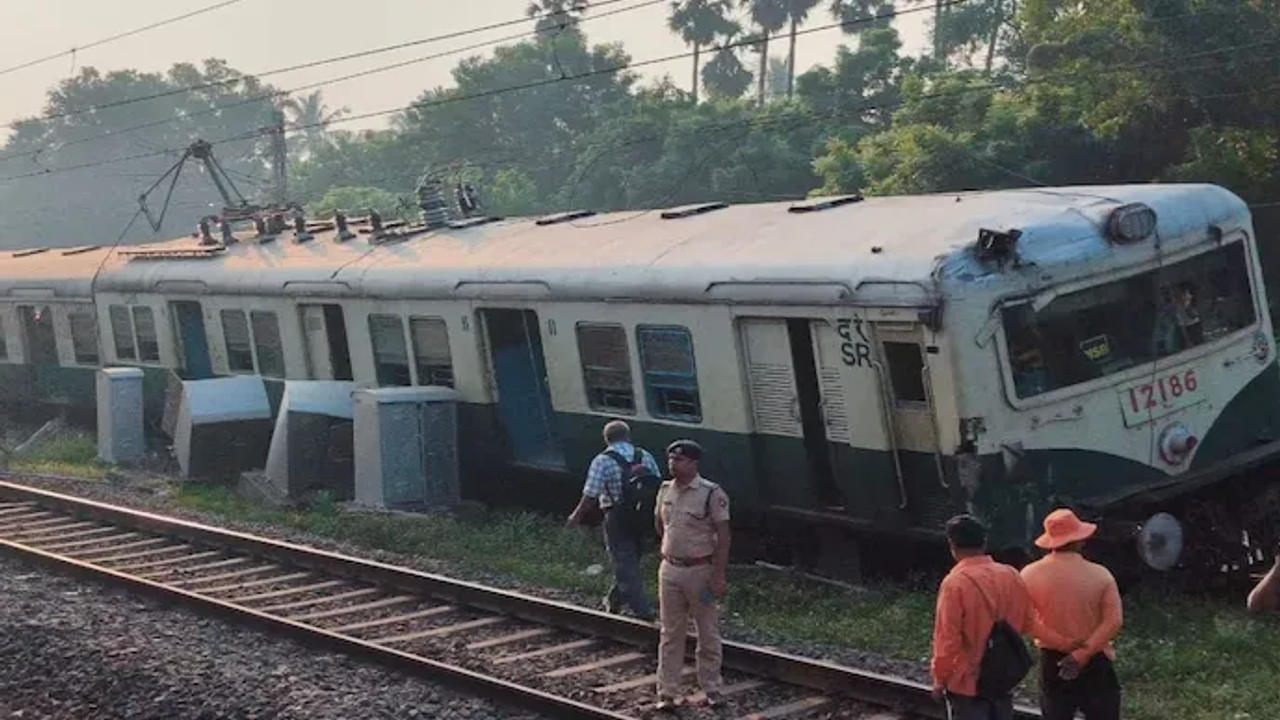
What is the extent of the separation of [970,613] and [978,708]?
1.35ft

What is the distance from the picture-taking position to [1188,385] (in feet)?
38.2

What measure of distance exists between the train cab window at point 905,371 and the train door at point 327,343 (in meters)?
8.09

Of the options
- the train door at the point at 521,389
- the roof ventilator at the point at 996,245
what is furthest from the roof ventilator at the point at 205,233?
the roof ventilator at the point at 996,245

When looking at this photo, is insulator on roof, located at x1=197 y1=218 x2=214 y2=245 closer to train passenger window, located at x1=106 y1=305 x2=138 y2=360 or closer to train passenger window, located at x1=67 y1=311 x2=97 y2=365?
train passenger window, located at x1=106 y1=305 x2=138 y2=360

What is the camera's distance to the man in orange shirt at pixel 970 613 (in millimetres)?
6684

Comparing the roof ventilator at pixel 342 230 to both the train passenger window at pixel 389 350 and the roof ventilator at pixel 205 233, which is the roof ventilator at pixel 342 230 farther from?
the roof ventilator at pixel 205 233

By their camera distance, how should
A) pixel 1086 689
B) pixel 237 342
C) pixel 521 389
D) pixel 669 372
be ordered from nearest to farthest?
pixel 1086 689
pixel 669 372
pixel 521 389
pixel 237 342

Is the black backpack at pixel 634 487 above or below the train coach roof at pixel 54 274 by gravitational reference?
below

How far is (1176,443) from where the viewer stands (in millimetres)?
11492

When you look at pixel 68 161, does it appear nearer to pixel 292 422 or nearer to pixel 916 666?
pixel 292 422

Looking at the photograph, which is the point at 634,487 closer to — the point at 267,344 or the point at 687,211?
the point at 687,211

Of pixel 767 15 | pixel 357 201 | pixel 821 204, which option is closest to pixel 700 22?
pixel 767 15

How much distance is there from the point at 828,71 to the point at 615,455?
3642 cm

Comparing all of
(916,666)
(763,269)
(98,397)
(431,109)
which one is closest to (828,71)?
(431,109)
